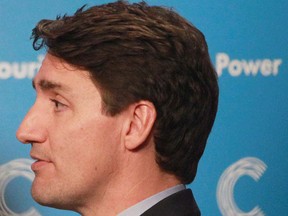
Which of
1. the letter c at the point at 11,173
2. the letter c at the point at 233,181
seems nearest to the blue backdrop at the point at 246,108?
the letter c at the point at 233,181

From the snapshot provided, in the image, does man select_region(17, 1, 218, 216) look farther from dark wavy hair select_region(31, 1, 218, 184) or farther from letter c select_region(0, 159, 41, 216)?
letter c select_region(0, 159, 41, 216)

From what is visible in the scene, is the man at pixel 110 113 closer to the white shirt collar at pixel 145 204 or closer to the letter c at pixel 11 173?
the white shirt collar at pixel 145 204

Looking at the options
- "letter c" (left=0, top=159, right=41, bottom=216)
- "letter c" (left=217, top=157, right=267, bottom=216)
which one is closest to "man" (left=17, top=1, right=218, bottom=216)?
"letter c" (left=0, top=159, right=41, bottom=216)

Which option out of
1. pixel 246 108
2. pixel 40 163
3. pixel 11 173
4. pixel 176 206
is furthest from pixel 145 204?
pixel 246 108

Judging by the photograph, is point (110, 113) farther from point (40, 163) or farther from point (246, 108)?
point (246, 108)

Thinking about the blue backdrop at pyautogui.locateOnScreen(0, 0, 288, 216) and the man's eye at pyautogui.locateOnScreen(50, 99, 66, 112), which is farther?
the blue backdrop at pyautogui.locateOnScreen(0, 0, 288, 216)

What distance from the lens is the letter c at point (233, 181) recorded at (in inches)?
57.9

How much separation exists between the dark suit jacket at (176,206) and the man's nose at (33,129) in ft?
0.63

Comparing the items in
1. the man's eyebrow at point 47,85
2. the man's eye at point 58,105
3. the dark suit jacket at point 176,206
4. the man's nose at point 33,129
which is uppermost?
the man's eyebrow at point 47,85

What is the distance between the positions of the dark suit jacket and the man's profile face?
0.26 ft

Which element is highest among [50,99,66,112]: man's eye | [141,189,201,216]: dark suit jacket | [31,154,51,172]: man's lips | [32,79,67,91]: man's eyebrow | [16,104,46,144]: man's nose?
[32,79,67,91]: man's eyebrow

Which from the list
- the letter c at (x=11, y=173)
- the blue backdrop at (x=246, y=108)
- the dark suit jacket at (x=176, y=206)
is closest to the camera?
the dark suit jacket at (x=176, y=206)

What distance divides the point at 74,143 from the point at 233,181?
49 cm

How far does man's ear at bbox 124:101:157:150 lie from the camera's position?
1092mm
